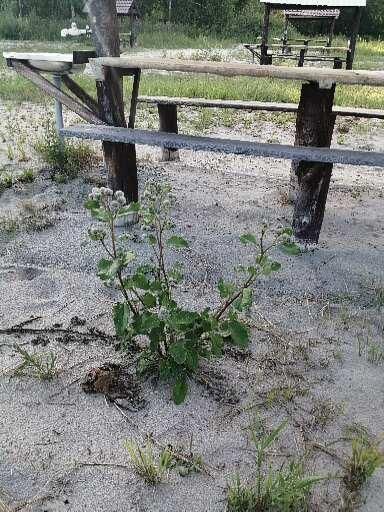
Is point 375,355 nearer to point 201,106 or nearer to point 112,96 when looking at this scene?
point 112,96

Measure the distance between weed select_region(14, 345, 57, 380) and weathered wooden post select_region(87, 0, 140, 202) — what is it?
186 centimetres

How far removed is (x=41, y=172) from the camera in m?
5.19

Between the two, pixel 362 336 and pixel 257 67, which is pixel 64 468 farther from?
pixel 257 67

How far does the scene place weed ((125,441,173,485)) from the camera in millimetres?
1981

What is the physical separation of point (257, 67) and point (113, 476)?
2.39 m

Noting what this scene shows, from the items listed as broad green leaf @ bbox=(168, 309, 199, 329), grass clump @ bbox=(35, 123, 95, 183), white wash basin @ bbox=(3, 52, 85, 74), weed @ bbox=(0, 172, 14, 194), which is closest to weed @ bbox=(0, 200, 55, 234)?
weed @ bbox=(0, 172, 14, 194)

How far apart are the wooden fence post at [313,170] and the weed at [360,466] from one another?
204 centimetres

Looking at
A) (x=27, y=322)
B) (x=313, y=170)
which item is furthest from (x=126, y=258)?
(x=313, y=170)

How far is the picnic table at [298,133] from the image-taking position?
3217mm

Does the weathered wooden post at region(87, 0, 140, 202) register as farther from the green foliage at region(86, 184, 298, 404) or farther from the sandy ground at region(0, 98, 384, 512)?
the green foliage at region(86, 184, 298, 404)

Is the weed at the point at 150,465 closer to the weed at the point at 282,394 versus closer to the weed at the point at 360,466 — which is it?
the weed at the point at 282,394

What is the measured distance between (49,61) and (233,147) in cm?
149

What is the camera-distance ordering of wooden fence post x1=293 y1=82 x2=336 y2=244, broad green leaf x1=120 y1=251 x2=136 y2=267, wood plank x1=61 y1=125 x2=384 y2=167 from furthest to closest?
wooden fence post x1=293 y1=82 x2=336 y2=244
wood plank x1=61 y1=125 x2=384 y2=167
broad green leaf x1=120 y1=251 x2=136 y2=267

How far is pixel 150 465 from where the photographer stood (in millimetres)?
1984
